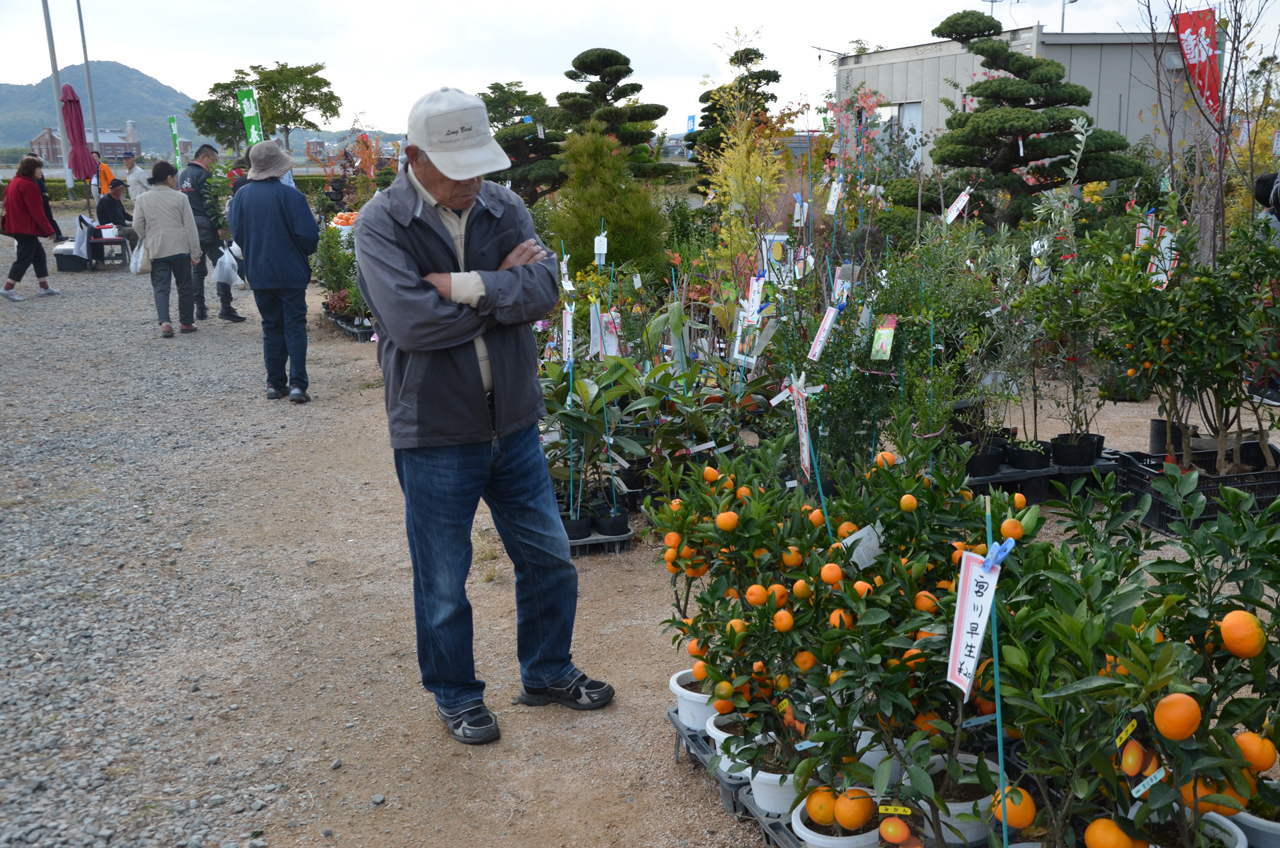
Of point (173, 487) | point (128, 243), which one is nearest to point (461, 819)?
point (173, 487)

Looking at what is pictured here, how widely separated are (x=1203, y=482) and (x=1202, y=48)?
2.17 metres

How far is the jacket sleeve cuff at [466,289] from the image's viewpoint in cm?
221

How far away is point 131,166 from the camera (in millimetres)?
11438

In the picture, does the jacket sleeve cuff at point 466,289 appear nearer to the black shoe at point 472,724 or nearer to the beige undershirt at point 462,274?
the beige undershirt at point 462,274

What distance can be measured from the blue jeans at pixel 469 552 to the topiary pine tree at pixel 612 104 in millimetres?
12748

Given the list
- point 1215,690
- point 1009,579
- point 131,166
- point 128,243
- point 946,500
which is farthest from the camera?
point 128,243

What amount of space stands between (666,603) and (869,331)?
1.31 metres

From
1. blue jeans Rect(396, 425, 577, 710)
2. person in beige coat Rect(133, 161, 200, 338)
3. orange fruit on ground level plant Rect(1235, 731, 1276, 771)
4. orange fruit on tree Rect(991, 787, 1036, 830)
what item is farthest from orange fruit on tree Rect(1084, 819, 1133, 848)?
person in beige coat Rect(133, 161, 200, 338)

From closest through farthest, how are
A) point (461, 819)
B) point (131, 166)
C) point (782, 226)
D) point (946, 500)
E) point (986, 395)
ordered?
point (946, 500)
point (461, 819)
point (986, 395)
point (782, 226)
point (131, 166)

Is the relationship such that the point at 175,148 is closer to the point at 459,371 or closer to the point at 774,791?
the point at 459,371

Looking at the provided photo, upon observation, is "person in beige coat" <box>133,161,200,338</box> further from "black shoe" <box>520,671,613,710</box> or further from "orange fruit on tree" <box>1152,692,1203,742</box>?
"orange fruit on tree" <box>1152,692,1203,742</box>

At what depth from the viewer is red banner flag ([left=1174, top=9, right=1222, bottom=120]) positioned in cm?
415

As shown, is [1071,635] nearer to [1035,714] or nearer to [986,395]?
[1035,714]

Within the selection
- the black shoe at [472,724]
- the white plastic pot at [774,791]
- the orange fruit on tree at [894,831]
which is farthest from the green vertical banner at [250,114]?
the orange fruit on tree at [894,831]
